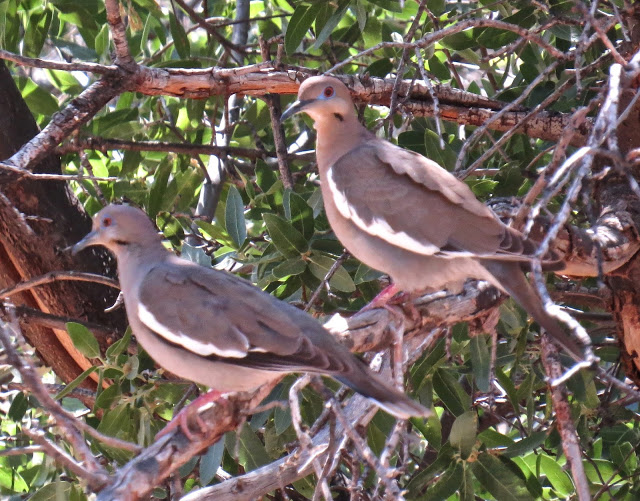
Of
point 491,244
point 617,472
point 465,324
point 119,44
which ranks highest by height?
point 119,44

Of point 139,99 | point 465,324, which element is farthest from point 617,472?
point 139,99

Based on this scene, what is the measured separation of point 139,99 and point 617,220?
2759mm

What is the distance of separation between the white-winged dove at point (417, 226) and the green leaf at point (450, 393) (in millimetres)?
395

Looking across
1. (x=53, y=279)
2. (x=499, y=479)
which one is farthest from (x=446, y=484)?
(x=53, y=279)

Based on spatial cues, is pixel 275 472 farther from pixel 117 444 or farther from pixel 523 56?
pixel 523 56

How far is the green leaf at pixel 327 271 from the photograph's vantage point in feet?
11.9

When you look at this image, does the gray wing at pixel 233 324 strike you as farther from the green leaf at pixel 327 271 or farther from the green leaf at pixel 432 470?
the green leaf at pixel 432 470

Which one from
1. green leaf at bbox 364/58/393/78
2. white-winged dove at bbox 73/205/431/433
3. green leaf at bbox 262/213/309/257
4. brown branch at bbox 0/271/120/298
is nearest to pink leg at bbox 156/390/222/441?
white-winged dove at bbox 73/205/431/433

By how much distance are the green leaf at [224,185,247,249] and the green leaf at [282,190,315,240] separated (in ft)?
1.00

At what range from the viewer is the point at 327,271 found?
3.62 meters

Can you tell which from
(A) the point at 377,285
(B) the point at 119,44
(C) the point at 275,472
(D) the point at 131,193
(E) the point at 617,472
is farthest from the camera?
(D) the point at 131,193

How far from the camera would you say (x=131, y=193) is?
4.54 m

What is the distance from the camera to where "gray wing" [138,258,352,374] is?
2.93 m

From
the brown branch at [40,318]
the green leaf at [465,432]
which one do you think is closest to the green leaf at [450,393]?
the green leaf at [465,432]
